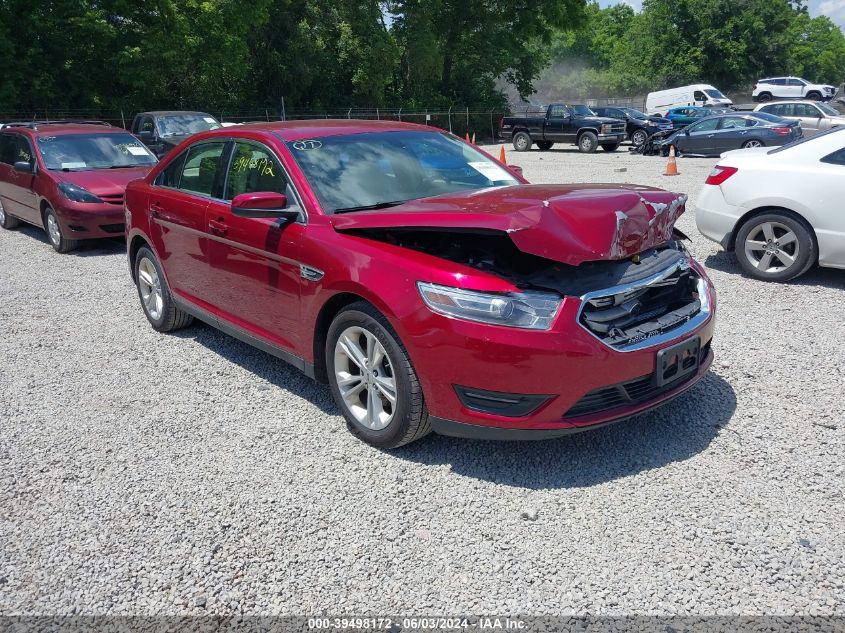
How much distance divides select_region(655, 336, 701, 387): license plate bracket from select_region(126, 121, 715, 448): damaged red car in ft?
0.03

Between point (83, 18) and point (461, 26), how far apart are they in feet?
69.7

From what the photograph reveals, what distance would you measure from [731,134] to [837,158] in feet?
48.3

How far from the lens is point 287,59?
34.1m

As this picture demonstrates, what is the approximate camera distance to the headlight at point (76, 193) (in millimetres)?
9312

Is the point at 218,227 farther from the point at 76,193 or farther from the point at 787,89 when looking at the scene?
the point at 787,89

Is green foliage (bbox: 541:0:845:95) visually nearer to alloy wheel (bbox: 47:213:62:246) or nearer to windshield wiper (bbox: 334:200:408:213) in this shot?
alloy wheel (bbox: 47:213:62:246)

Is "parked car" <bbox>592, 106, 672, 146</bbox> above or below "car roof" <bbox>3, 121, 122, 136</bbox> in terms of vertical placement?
above

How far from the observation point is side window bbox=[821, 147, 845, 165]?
633 centimetres

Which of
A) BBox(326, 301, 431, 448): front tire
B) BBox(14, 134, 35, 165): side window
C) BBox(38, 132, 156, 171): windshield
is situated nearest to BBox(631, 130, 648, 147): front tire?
BBox(38, 132, 156, 171): windshield

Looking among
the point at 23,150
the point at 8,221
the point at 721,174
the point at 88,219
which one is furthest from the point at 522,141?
the point at 721,174

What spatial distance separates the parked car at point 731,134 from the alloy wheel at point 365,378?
1822 cm

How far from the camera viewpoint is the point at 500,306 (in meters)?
3.21

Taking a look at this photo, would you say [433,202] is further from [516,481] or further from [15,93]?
[15,93]

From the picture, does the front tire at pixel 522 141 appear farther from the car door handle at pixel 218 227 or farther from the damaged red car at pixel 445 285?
the car door handle at pixel 218 227
